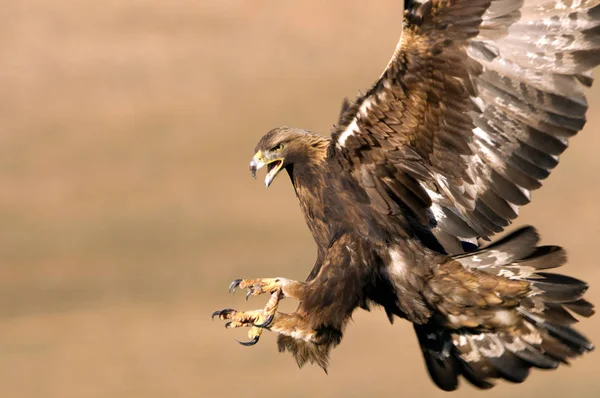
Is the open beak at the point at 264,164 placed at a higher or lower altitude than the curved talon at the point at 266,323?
higher

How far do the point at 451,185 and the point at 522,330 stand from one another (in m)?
0.93

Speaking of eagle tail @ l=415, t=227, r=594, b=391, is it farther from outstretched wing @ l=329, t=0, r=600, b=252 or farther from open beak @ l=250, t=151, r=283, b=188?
Answer: open beak @ l=250, t=151, r=283, b=188

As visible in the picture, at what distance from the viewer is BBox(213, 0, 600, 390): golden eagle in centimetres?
682

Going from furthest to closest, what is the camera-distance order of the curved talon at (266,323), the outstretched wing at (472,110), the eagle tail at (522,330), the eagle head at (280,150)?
the eagle head at (280,150) < the eagle tail at (522,330) < the curved talon at (266,323) < the outstretched wing at (472,110)

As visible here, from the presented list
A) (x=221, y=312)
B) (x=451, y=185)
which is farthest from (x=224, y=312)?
(x=451, y=185)

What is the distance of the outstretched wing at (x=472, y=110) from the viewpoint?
6.74 meters

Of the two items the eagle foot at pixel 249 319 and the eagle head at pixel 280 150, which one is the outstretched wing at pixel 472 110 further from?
the eagle foot at pixel 249 319

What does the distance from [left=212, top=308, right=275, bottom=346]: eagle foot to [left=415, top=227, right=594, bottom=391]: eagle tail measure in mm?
1017

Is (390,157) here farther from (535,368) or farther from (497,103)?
(535,368)

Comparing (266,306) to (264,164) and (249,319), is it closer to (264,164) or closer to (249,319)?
(249,319)

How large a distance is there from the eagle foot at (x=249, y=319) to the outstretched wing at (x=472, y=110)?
846 millimetres

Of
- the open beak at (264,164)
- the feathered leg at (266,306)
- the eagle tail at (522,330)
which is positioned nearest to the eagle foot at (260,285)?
the feathered leg at (266,306)

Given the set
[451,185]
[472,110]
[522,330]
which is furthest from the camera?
[522,330]

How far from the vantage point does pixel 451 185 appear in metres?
7.23
